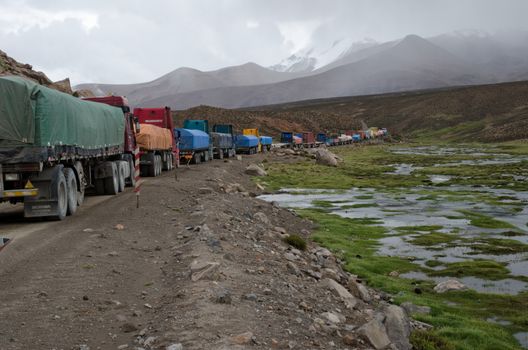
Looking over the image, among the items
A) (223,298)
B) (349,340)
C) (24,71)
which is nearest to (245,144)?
(24,71)

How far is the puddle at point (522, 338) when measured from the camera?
1205 cm

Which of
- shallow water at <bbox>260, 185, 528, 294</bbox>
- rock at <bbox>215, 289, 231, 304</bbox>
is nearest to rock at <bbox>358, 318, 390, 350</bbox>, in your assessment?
rock at <bbox>215, 289, 231, 304</bbox>

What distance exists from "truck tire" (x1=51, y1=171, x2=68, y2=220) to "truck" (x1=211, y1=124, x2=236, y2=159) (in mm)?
48322

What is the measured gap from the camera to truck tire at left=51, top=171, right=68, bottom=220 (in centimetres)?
1869

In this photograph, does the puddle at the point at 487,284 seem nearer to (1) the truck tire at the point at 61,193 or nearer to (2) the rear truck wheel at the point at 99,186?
(1) the truck tire at the point at 61,193

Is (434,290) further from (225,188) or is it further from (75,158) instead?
(225,188)

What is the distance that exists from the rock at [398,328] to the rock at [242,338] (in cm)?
312

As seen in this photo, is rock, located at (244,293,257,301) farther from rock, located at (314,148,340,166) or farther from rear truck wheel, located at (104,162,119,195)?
rock, located at (314,148,340,166)

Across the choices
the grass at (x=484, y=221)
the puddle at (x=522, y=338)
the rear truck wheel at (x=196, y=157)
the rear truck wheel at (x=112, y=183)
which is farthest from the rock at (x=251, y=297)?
the rear truck wheel at (x=196, y=157)

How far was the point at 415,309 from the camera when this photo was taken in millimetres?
13766

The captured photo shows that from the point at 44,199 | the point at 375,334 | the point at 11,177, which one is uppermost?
the point at 11,177

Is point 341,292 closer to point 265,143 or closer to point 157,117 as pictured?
point 157,117

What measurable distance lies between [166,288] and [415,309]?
237 inches

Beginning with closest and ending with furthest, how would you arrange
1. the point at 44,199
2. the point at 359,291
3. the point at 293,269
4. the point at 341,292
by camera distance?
the point at 341,292 < the point at 359,291 < the point at 293,269 < the point at 44,199
